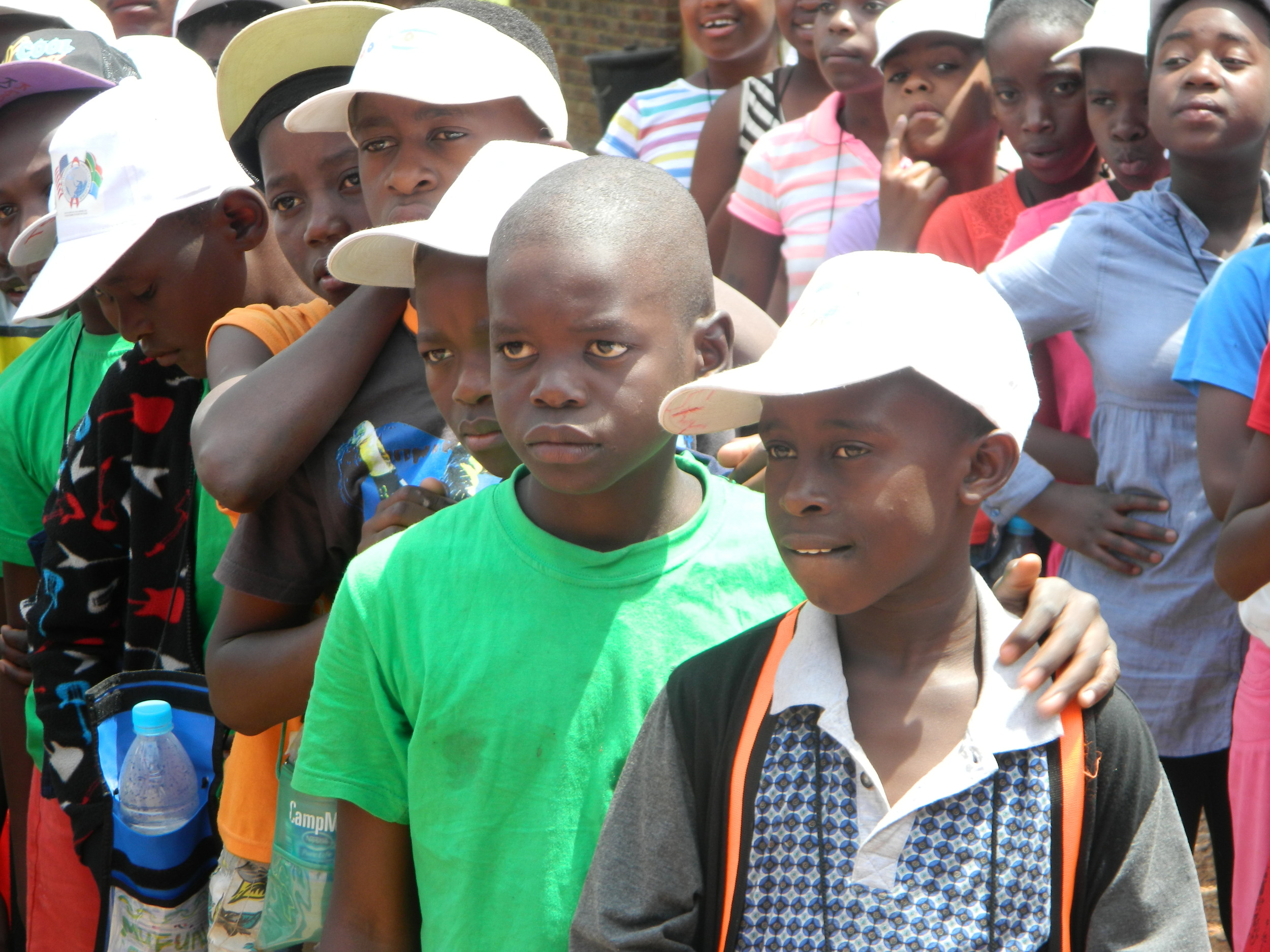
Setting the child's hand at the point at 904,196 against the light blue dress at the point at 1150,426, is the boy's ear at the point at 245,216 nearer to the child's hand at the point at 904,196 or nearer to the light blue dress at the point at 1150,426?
the light blue dress at the point at 1150,426

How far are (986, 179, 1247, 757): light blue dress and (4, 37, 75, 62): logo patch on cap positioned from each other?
7.31ft

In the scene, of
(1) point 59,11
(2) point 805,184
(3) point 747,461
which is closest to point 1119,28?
(2) point 805,184

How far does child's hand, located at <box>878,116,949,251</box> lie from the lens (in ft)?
11.4

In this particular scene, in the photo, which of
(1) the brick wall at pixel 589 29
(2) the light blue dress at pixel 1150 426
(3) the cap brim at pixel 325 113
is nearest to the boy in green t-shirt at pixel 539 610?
(3) the cap brim at pixel 325 113

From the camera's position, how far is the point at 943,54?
3.53 meters

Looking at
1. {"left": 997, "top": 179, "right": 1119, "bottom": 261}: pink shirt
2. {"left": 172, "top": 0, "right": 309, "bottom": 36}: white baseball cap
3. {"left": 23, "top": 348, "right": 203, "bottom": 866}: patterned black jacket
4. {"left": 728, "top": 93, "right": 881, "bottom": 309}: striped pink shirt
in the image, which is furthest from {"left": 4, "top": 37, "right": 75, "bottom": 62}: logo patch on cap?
{"left": 997, "top": 179, "right": 1119, "bottom": 261}: pink shirt

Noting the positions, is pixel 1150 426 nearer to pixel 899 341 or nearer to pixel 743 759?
pixel 899 341

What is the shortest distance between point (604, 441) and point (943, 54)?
2405 millimetres

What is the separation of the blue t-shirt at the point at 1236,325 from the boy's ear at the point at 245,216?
1.82 meters

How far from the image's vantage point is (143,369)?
2541 mm

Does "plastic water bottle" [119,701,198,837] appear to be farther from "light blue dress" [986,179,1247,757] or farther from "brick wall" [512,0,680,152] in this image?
"brick wall" [512,0,680,152]

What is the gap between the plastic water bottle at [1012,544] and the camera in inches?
119

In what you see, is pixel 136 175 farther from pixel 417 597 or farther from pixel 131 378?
pixel 417 597

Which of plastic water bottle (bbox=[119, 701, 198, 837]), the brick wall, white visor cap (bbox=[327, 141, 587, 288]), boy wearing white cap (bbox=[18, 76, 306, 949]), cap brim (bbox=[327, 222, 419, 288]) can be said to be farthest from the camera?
the brick wall
